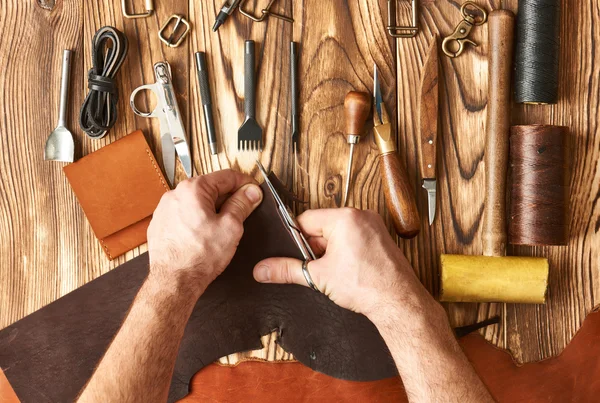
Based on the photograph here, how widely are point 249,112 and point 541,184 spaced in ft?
2.24

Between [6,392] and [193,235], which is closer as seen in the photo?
[193,235]

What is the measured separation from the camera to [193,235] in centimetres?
110

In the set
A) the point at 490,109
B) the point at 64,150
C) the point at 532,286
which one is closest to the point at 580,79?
the point at 490,109

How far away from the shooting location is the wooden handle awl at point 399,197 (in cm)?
121

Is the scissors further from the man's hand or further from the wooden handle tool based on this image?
the wooden handle tool

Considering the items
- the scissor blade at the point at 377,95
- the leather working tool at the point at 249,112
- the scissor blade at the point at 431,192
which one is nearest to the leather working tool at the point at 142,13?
the leather working tool at the point at 249,112

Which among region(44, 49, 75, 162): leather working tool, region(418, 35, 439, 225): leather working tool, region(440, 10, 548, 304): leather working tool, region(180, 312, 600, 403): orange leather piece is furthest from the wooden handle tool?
region(44, 49, 75, 162): leather working tool

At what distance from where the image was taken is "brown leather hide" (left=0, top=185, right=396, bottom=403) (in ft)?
→ 4.02

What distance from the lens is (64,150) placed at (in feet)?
4.22

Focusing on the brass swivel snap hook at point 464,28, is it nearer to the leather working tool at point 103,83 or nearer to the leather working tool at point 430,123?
the leather working tool at point 430,123

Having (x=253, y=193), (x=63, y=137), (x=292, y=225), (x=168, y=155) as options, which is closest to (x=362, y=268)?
(x=292, y=225)

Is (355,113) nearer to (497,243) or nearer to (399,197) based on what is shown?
(399,197)

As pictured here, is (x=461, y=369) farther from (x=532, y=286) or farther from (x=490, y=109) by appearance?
(x=490, y=109)

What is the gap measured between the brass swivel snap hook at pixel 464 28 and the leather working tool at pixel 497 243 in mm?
53
